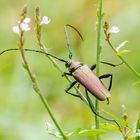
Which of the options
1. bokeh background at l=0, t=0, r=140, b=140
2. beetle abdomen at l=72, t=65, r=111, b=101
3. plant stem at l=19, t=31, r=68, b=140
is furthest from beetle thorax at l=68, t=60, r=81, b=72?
bokeh background at l=0, t=0, r=140, b=140

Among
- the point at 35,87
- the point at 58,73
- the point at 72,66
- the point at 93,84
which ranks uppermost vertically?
the point at 58,73

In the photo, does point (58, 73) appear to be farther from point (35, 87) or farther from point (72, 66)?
point (35, 87)

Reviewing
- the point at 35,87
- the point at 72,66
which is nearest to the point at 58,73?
the point at 72,66

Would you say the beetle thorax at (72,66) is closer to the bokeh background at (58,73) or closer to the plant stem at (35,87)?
the plant stem at (35,87)

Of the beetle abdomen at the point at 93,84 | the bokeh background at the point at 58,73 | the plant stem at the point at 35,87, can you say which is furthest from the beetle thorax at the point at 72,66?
the bokeh background at the point at 58,73

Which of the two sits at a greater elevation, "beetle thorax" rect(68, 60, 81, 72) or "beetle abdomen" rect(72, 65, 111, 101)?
"beetle thorax" rect(68, 60, 81, 72)

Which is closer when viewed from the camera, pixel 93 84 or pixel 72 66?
pixel 93 84

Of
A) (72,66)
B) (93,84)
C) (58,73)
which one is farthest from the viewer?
(58,73)

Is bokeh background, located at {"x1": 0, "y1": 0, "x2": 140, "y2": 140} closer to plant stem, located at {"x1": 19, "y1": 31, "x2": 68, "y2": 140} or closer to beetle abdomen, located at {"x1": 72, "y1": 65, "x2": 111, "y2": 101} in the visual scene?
beetle abdomen, located at {"x1": 72, "y1": 65, "x2": 111, "y2": 101}
